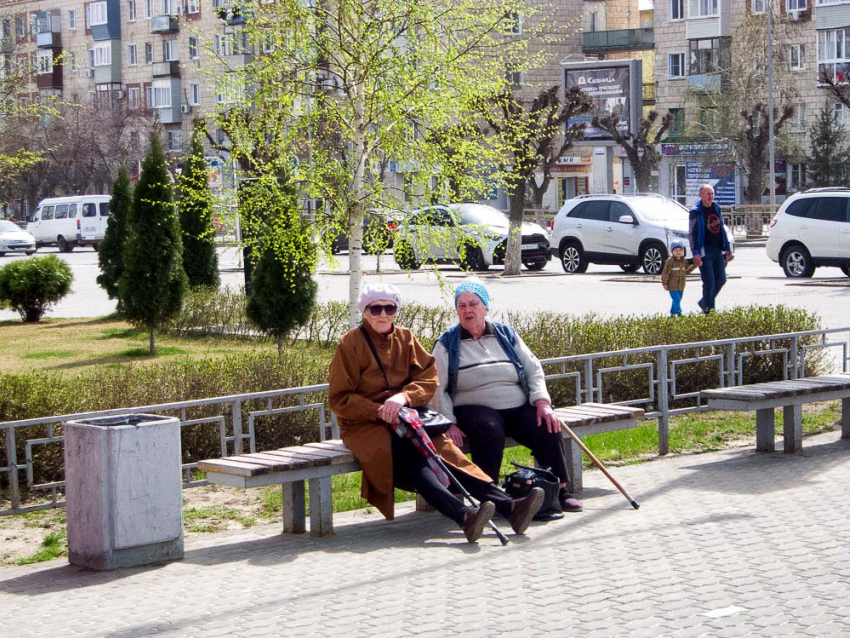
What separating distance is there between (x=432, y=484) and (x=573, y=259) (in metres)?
24.8

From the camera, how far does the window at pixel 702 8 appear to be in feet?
226

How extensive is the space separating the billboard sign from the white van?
18663 mm

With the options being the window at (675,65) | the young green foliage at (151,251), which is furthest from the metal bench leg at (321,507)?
the window at (675,65)

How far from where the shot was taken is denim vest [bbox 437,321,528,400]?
25.8 feet

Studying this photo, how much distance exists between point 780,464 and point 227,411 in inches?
146

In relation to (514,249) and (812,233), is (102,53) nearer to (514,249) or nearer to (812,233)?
(514,249)

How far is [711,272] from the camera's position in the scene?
658 inches

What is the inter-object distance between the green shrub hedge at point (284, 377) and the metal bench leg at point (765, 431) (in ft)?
4.99

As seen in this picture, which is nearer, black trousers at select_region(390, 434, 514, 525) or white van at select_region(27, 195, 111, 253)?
black trousers at select_region(390, 434, 514, 525)

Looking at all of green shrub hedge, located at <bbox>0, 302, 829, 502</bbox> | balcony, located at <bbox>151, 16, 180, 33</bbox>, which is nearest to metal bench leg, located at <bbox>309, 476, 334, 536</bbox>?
green shrub hedge, located at <bbox>0, 302, 829, 502</bbox>

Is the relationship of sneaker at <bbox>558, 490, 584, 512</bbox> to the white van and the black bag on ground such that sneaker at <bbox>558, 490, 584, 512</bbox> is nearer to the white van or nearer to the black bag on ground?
the black bag on ground

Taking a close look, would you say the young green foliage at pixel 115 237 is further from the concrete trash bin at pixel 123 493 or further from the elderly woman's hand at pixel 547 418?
the concrete trash bin at pixel 123 493

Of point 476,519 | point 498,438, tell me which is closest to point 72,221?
point 498,438

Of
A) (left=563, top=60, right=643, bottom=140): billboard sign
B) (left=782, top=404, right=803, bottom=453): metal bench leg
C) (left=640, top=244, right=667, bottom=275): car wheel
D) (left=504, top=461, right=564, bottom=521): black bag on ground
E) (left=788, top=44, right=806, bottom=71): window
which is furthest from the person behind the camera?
(left=788, top=44, right=806, bottom=71): window
